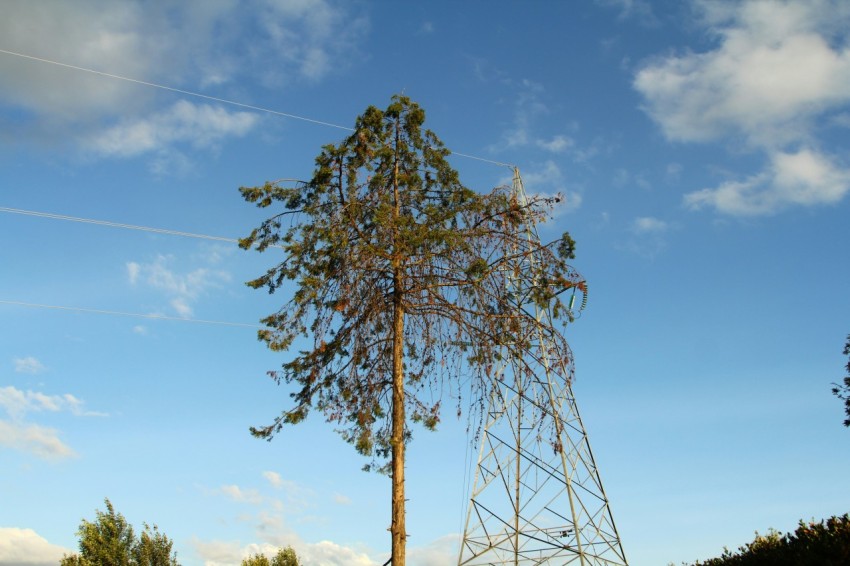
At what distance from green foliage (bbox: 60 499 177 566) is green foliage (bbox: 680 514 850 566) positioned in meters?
17.0

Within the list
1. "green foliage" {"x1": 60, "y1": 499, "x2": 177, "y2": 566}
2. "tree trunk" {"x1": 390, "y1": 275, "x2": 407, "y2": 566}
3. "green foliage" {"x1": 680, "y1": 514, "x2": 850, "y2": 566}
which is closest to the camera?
"green foliage" {"x1": 680, "y1": 514, "x2": 850, "y2": 566}

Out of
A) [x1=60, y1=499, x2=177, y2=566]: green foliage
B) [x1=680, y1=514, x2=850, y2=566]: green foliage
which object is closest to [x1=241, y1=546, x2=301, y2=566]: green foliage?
[x1=60, y1=499, x2=177, y2=566]: green foliage

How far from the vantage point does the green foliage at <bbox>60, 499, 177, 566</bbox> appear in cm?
2111

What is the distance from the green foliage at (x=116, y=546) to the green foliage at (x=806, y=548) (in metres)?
17.0

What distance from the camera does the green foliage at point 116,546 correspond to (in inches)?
831

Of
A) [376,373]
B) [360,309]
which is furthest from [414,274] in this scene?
[376,373]

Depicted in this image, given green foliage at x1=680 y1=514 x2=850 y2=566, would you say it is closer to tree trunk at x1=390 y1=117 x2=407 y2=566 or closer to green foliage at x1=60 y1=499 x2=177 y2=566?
tree trunk at x1=390 y1=117 x2=407 y2=566

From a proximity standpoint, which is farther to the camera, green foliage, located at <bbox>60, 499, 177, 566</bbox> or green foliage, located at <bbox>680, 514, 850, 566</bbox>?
green foliage, located at <bbox>60, 499, 177, 566</bbox>

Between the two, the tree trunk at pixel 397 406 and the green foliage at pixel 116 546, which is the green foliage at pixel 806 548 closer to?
the tree trunk at pixel 397 406

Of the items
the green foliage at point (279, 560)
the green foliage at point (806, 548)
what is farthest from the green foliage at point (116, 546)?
the green foliage at point (806, 548)

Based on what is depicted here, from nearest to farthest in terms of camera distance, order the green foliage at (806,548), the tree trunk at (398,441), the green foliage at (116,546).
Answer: the green foliage at (806,548), the tree trunk at (398,441), the green foliage at (116,546)

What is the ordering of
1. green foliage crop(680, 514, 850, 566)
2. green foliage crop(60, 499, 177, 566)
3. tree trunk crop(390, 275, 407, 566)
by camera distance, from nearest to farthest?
green foliage crop(680, 514, 850, 566) → tree trunk crop(390, 275, 407, 566) → green foliage crop(60, 499, 177, 566)

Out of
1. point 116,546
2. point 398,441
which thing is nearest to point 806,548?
point 398,441

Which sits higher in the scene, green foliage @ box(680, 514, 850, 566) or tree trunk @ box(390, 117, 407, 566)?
tree trunk @ box(390, 117, 407, 566)
